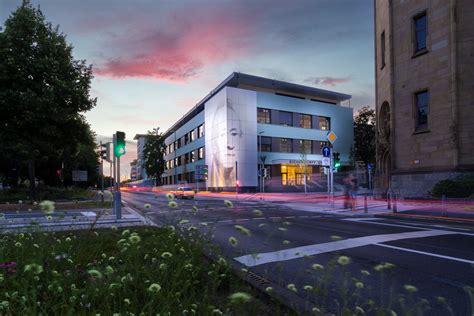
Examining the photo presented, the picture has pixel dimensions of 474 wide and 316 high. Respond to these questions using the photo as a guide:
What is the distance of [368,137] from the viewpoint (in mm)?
76312

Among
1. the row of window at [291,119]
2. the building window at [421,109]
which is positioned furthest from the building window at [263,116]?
the building window at [421,109]

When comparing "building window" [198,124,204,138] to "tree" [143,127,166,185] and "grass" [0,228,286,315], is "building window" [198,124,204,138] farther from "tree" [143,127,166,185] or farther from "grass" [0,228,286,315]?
"grass" [0,228,286,315]

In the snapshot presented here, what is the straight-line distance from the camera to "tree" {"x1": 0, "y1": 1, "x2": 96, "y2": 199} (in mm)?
23281

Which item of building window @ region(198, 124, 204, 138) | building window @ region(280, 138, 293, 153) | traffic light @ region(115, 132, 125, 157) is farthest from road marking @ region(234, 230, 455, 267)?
building window @ region(198, 124, 204, 138)

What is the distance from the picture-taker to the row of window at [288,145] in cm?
5788

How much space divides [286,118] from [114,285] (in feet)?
195

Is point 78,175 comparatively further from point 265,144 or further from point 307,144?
point 307,144

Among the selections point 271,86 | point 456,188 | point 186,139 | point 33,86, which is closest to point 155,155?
point 186,139

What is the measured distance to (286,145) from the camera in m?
60.6

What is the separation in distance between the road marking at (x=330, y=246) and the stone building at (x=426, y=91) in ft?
→ 40.2

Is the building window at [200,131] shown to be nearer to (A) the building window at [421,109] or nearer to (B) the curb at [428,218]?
(A) the building window at [421,109]

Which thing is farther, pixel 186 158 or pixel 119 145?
pixel 186 158

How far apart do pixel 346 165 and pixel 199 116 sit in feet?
93.7

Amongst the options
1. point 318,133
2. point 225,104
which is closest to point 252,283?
point 225,104
